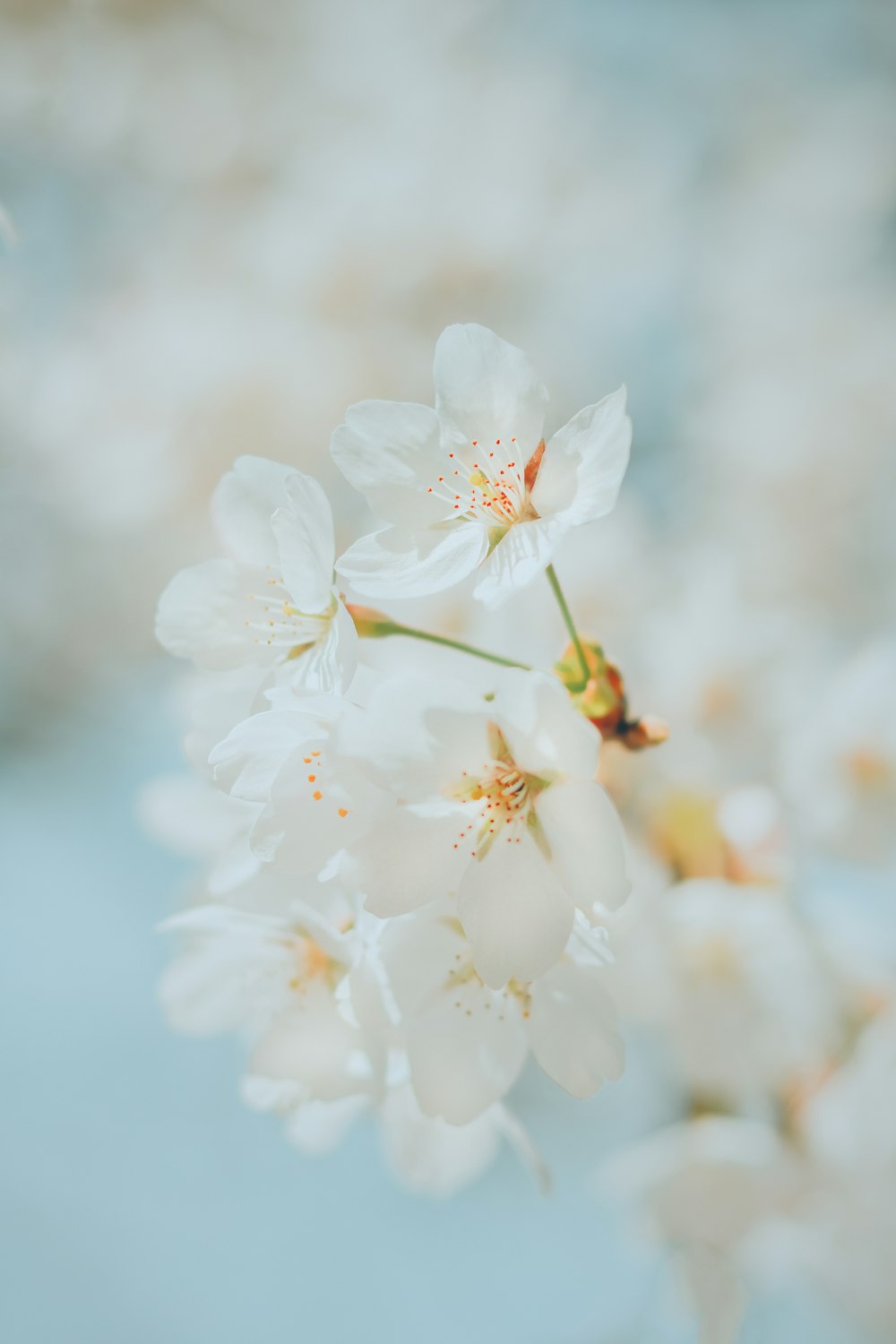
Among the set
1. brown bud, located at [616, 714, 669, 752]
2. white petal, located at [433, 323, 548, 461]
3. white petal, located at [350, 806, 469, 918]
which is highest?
white petal, located at [433, 323, 548, 461]

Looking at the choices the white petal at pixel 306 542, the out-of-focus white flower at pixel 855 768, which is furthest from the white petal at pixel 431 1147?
the out-of-focus white flower at pixel 855 768

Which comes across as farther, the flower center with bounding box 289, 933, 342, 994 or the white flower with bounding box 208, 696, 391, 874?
the flower center with bounding box 289, 933, 342, 994

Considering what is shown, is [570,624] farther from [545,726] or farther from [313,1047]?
[313,1047]

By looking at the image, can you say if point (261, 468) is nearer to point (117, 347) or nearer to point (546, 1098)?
point (546, 1098)

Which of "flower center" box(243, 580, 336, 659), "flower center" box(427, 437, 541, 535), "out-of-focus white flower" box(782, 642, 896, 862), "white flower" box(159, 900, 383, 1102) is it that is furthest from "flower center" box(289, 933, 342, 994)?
"out-of-focus white flower" box(782, 642, 896, 862)

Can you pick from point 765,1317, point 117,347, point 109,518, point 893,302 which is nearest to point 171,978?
point 765,1317

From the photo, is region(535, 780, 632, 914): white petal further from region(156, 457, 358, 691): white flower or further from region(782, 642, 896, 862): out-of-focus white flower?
region(782, 642, 896, 862): out-of-focus white flower

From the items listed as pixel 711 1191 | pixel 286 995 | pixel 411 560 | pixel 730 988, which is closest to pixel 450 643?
pixel 411 560
